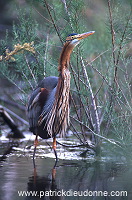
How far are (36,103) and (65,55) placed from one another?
1.08m

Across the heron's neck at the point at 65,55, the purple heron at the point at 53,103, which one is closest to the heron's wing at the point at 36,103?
the purple heron at the point at 53,103

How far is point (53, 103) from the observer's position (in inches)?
237

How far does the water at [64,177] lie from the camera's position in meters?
4.25

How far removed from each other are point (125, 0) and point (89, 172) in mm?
2390

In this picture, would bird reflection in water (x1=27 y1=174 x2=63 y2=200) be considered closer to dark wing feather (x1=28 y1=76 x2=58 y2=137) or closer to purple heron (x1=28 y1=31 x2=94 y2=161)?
purple heron (x1=28 y1=31 x2=94 y2=161)

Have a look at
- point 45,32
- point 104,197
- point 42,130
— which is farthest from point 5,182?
point 45,32

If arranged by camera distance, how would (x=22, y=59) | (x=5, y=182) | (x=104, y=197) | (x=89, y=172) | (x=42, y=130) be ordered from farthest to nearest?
(x=22, y=59) → (x=42, y=130) → (x=89, y=172) → (x=5, y=182) → (x=104, y=197)

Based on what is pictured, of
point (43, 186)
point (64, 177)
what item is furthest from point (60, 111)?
point (43, 186)

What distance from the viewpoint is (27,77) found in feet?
24.2

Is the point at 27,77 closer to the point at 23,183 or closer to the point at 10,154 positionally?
the point at 10,154

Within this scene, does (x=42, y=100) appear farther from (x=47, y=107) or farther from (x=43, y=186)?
(x=43, y=186)

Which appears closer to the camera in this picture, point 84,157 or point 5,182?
point 5,182

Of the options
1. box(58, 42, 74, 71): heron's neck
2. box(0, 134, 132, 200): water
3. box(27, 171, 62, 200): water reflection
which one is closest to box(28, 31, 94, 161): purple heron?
box(58, 42, 74, 71): heron's neck

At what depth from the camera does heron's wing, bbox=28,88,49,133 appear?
248 inches
